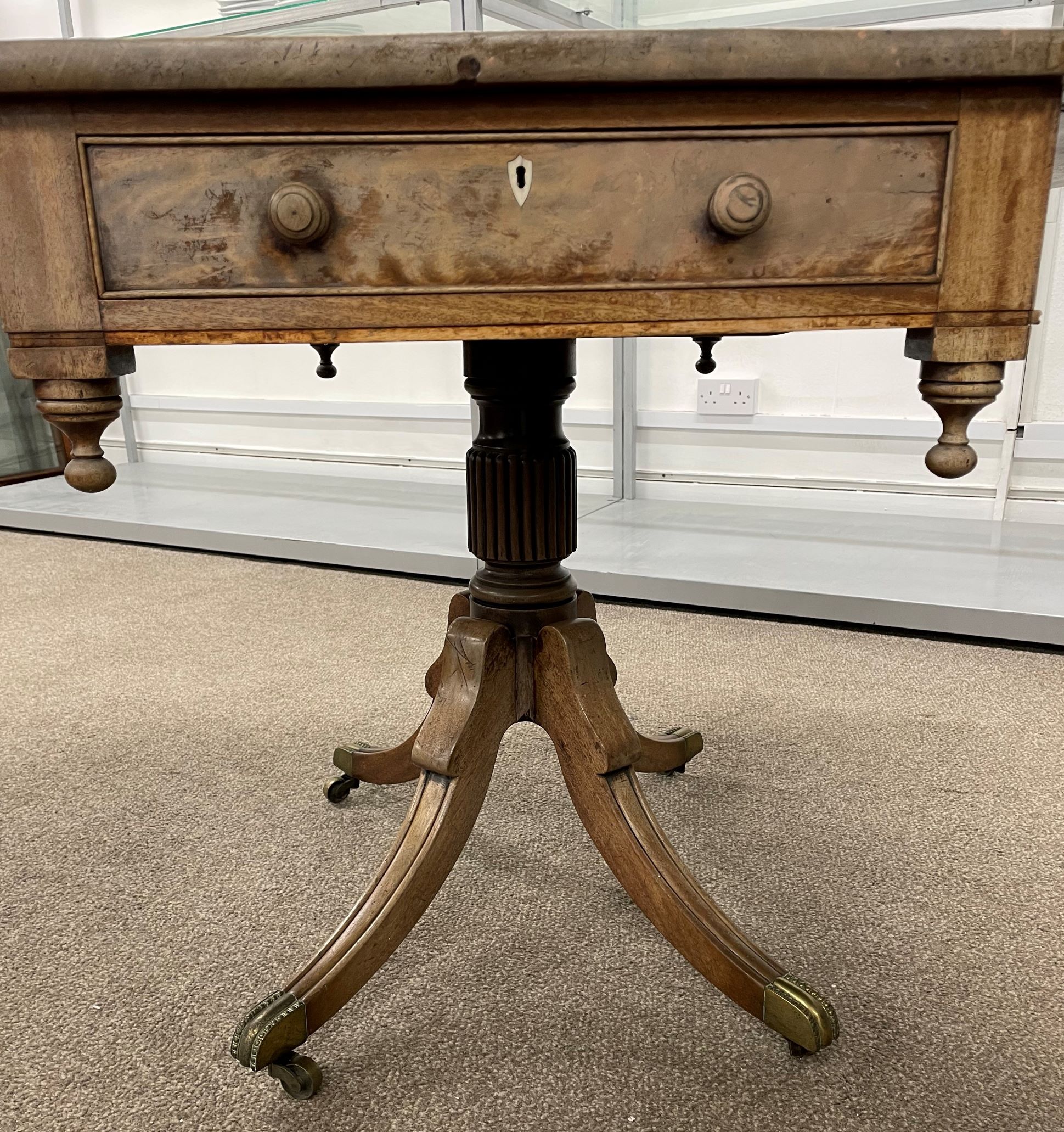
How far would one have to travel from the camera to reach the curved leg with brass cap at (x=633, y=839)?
2.31 feet

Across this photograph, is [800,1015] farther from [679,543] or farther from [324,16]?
[324,16]

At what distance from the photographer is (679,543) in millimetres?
1931

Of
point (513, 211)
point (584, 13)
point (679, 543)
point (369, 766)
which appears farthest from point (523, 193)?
point (584, 13)

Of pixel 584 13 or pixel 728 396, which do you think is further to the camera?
pixel 728 396

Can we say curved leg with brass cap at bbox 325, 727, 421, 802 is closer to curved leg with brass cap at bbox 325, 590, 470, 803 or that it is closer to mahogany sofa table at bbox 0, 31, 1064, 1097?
curved leg with brass cap at bbox 325, 590, 470, 803

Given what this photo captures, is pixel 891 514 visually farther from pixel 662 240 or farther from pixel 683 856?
pixel 662 240

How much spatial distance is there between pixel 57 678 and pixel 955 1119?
135 cm

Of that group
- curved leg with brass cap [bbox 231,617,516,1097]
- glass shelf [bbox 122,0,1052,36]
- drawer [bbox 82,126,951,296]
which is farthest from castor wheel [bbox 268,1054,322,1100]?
glass shelf [bbox 122,0,1052,36]

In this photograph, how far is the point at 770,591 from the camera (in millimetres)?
1639

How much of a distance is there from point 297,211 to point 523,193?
13cm

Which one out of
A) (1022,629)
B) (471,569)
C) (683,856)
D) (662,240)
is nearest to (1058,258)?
(1022,629)

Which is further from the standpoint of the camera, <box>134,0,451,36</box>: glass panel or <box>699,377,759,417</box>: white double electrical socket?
<box>699,377,759,417</box>: white double electrical socket

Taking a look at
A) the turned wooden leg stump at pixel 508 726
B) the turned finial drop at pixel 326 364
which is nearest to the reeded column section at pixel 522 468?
the turned wooden leg stump at pixel 508 726

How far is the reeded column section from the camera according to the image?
805 mm
